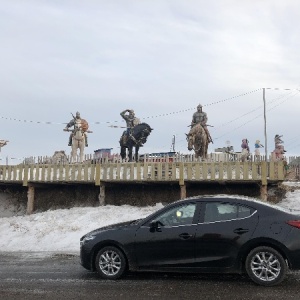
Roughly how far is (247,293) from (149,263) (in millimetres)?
1863

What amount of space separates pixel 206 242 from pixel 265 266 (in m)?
1.05

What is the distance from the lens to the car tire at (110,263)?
840 cm

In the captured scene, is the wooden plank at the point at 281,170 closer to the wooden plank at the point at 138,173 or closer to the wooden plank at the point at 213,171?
the wooden plank at the point at 213,171

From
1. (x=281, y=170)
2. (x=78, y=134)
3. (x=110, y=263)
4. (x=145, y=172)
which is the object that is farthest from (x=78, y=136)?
(x=110, y=263)

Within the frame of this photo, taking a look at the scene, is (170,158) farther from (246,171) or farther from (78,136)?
(78,136)

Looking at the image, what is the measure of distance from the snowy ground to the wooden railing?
137cm

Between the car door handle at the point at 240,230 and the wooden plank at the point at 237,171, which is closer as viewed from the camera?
the car door handle at the point at 240,230

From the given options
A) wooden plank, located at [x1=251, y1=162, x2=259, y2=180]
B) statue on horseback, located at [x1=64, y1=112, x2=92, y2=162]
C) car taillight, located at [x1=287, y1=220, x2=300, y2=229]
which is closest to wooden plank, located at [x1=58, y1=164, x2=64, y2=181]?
statue on horseback, located at [x1=64, y1=112, x2=92, y2=162]

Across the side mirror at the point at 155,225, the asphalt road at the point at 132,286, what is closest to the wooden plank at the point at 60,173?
the asphalt road at the point at 132,286

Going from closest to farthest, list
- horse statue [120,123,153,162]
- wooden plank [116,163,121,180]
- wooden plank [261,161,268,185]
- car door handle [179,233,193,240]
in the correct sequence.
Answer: car door handle [179,233,193,240] < wooden plank [261,161,268,185] < wooden plank [116,163,121,180] < horse statue [120,123,153,162]

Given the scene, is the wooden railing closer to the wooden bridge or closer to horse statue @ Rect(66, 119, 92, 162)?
the wooden bridge

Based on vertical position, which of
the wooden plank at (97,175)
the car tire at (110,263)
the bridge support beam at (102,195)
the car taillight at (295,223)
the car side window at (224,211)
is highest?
the wooden plank at (97,175)

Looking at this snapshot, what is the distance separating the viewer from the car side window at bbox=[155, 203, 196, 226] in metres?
8.33

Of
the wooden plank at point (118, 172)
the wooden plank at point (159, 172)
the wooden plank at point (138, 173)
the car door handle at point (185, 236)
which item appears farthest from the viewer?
the wooden plank at point (118, 172)
